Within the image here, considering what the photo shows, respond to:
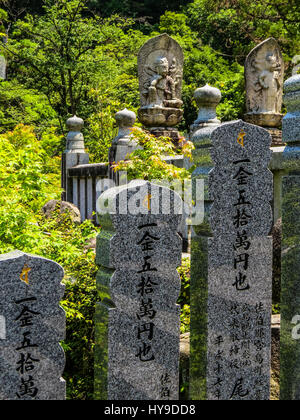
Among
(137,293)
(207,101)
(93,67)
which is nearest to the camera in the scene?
(137,293)

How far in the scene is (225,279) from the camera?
3.85m

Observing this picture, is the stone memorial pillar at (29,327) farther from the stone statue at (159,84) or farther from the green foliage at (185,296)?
the stone statue at (159,84)

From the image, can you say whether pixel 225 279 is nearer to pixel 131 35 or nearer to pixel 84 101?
pixel 84 101

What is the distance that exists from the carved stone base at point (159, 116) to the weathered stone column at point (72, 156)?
167cm

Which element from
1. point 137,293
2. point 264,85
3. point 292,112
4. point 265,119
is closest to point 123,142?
point 265,119

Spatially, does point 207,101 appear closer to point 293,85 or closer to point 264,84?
point 264,84

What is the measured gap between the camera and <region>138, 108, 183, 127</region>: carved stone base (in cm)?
1015

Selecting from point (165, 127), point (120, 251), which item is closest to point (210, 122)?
point (165, 127)

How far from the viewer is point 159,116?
10.1m

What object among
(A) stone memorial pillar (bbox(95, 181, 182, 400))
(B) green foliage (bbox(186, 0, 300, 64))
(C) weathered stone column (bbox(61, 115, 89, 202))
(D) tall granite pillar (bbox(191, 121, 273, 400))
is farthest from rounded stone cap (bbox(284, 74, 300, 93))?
(B) green foliage (bbox(186, 0, 300, 64))

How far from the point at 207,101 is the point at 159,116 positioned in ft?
7.50

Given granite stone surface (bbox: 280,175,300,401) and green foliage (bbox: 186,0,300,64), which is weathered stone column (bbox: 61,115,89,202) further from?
granite stone surface (bbox: 280,175,300,401)

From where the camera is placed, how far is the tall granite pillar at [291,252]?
399cm

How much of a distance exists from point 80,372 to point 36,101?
14071 millimetres
